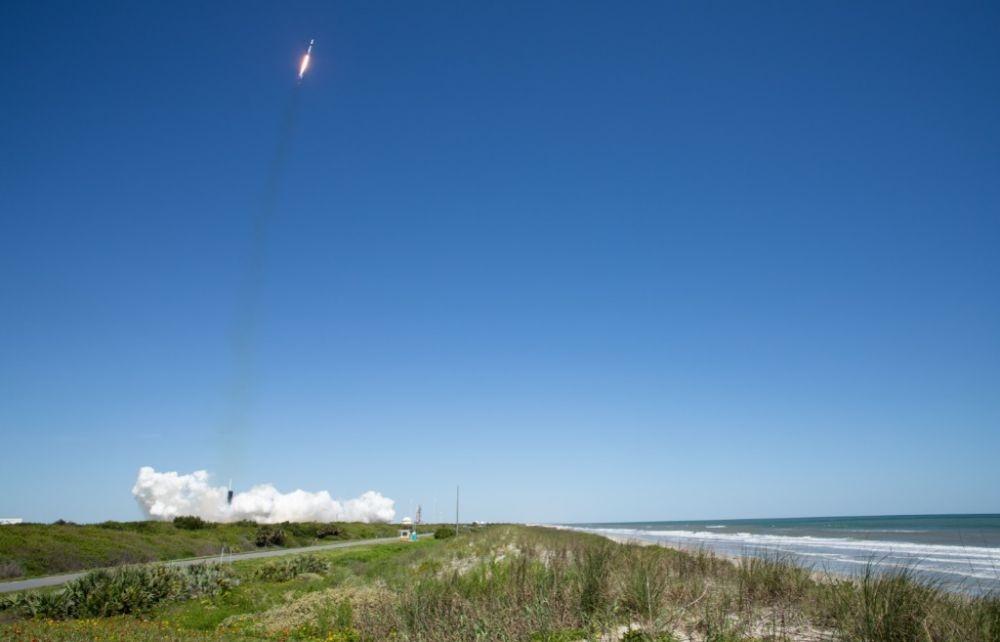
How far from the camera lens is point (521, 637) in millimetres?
9766

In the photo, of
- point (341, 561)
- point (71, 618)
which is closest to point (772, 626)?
point (71, 618)

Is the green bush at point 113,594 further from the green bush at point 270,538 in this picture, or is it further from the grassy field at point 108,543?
the green bush at point 270,538

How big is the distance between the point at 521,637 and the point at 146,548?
42.4 meters

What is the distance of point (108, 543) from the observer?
131 ft

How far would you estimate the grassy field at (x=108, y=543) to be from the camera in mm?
32625

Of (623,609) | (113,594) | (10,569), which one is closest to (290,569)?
(113,594)

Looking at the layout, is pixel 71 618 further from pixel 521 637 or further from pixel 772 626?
pixel 772 626

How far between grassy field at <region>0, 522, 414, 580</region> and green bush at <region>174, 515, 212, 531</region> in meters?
0.40

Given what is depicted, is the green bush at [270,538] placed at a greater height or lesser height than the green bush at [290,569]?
lesser

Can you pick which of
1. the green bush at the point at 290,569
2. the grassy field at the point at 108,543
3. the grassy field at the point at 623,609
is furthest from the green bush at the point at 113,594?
the grassy field at the point at 108,543

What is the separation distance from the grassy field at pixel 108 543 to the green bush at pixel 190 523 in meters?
0.40

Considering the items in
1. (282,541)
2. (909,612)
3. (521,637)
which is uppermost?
(909,612)

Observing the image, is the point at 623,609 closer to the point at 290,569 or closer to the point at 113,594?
the point at 113,594

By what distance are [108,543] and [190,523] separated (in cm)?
2251
